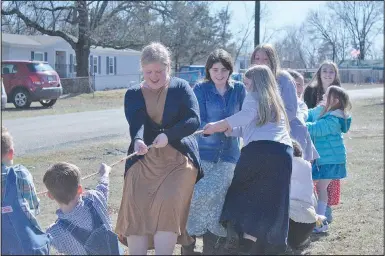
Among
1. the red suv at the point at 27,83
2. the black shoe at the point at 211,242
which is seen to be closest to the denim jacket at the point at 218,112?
the black shoe at the point at 211,242

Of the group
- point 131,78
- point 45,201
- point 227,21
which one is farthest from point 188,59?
point 45,201

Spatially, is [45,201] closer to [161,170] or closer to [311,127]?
[161,170]

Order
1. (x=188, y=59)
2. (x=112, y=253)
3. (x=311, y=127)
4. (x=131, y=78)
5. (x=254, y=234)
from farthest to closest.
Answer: (x=188, y=59) → (x=131, y=78) → (x=311, y=127) → (x=254, y=234) → (x=112, y=253)

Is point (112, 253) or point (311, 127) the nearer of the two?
point (112, 253)

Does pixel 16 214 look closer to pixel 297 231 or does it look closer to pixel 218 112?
pixel 218 112

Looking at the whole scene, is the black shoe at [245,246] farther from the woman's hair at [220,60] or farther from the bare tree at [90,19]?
the bare tree at [90,19]

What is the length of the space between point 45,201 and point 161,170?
2497 mm

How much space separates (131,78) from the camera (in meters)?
45.2

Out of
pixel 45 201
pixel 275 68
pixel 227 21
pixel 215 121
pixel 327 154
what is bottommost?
pixel 45 201

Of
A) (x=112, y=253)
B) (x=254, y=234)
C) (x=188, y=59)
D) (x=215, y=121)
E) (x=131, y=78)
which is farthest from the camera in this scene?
(x=188, y=59)

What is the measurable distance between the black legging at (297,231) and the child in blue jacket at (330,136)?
110 cm

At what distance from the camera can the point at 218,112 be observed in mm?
5242

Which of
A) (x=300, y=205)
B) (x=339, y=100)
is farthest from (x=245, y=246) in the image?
(x=339, y=100)

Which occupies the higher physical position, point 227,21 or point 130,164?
point 227,21
